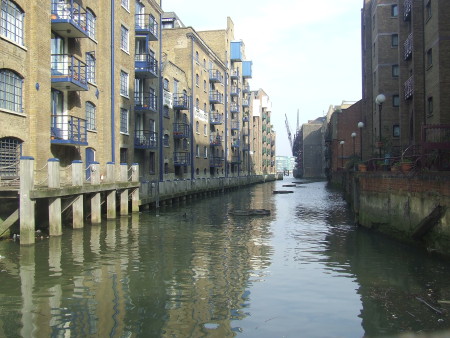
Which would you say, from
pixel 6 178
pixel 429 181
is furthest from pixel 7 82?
pixel 429 181

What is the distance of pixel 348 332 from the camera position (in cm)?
668

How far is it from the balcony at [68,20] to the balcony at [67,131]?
154 inches

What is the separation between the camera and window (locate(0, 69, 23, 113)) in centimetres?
1672

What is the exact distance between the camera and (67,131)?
21219 millimetres

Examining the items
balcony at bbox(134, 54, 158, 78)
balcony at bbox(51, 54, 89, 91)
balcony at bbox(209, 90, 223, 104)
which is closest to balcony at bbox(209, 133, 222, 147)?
balcony at bbox(209, 90, 223, 104)

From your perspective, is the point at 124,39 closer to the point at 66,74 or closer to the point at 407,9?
the point at 66,74

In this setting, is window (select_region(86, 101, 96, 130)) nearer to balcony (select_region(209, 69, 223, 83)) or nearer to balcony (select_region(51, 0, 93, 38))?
balcony (select_region(51, 0, 93, 38))

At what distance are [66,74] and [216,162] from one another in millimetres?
34261

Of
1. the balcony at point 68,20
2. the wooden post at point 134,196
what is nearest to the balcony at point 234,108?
the wooden post at point 134,196

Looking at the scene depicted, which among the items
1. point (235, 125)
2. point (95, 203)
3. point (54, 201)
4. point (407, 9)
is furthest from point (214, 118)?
point (54, 201)

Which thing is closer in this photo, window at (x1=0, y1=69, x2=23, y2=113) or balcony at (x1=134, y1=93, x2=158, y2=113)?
window at (x1=0, y1=69, x2=23, y2=113)

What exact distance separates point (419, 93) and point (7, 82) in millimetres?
19578

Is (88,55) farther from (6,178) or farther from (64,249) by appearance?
(64,249)

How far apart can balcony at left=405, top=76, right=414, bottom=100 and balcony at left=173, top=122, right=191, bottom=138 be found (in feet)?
63.2
